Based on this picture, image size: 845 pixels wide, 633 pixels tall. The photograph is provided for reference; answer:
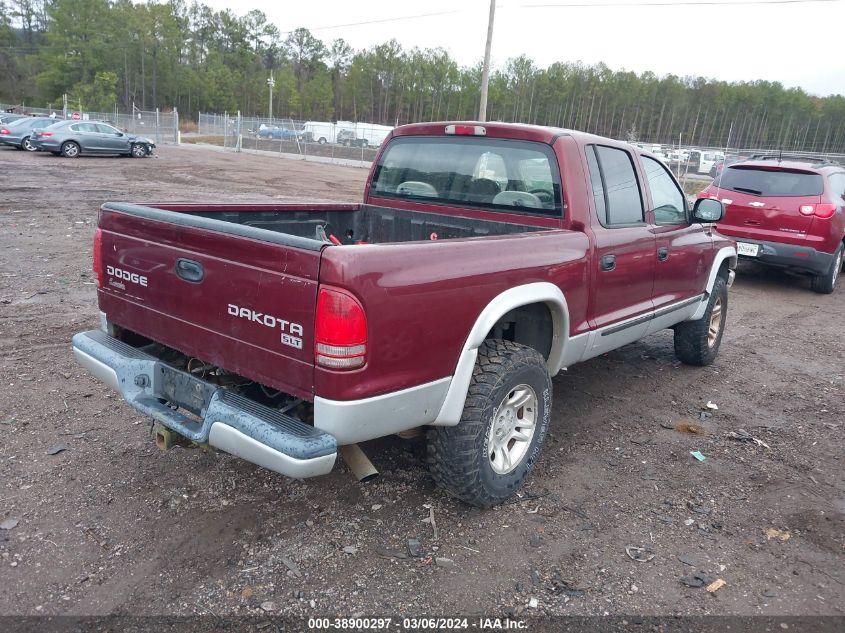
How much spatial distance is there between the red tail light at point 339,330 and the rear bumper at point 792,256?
26.9 ft

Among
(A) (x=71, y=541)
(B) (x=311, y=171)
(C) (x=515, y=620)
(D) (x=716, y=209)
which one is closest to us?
(C) (x=515, y=620)

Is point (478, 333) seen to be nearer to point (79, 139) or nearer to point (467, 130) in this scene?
point (467, 130)

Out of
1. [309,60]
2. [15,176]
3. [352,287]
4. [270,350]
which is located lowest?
[15,176]

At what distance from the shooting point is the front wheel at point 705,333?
5742 millimetres

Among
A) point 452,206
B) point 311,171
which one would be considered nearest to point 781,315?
point 452,206

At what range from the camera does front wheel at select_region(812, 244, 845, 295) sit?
30.8ft

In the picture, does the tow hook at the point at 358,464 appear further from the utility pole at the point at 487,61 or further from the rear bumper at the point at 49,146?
the rear bumper at the point at 49,146

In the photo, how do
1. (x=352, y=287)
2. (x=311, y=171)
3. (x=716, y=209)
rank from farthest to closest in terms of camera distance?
(x=311, y=171) < (x=716, y=209) < (x=352, y=287)

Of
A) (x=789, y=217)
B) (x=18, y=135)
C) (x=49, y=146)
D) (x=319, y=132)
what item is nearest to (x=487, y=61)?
(x=49, y=146)

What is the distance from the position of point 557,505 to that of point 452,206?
2.06m

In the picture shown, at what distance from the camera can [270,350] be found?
2.79m

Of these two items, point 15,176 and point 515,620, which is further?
point 15,176

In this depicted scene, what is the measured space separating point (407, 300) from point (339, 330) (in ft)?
1.06

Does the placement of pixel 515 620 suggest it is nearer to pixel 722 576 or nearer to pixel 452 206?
pixel 722 576
